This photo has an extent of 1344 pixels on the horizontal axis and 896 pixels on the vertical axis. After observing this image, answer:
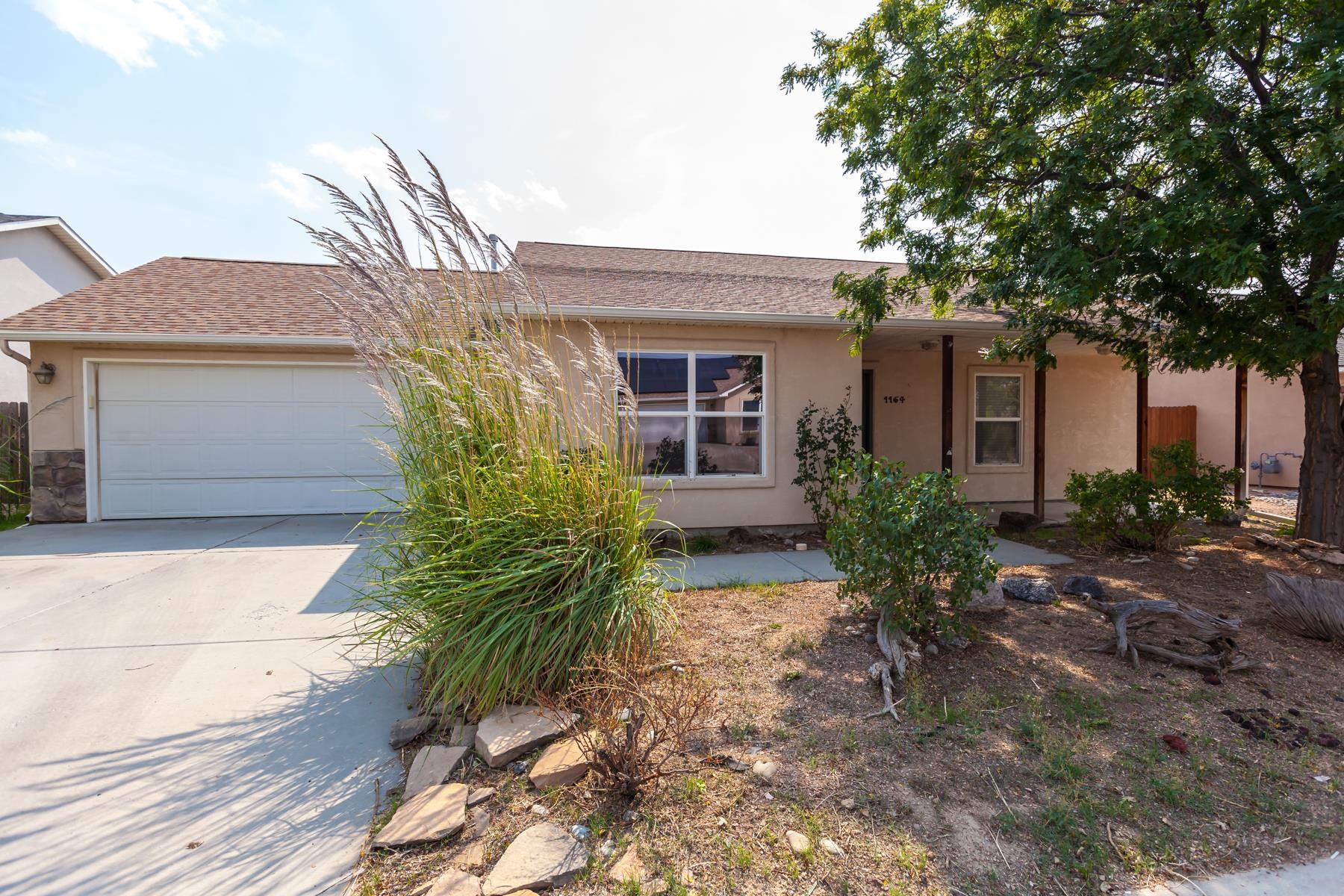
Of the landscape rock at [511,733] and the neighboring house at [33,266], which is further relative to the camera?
the neighboring house at [33,266]

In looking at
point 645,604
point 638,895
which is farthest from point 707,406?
point 638,895

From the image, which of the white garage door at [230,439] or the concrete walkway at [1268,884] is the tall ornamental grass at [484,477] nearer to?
the concrete walkway at [1268,884]

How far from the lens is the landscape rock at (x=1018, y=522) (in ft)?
26.2

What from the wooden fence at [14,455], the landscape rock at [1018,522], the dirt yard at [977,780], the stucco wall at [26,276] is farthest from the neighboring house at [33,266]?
the landscape rock at [1018,522]

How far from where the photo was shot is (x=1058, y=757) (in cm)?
259

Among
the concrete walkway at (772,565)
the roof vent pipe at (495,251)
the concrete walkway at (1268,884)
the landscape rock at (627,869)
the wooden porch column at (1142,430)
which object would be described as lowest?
the concrete walkway at (1268,884)

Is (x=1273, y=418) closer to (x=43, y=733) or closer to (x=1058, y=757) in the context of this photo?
(x=1058, y=757)

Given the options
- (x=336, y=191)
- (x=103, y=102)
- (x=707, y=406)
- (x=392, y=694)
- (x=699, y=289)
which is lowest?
(x=392, y=694)

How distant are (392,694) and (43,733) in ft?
5.17

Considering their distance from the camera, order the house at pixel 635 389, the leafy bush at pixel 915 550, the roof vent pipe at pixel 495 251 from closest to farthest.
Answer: the roof vent pipe at pixel 495 251 → the leafy bush at pixel 915 550 → the house at pixel 635 389

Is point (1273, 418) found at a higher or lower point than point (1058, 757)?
higher

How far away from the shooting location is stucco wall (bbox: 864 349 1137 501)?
9672 millimetres

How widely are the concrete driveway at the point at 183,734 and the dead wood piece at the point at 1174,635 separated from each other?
4.31 m

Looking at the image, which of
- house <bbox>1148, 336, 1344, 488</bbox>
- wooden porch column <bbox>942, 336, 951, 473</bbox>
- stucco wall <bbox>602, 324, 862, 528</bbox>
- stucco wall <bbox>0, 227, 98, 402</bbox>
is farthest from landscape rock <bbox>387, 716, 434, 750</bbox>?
house <bbox>1148, 336, 1344, 488</bbox>
